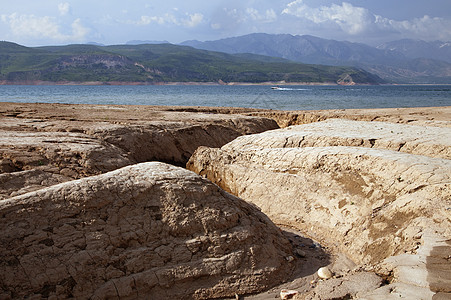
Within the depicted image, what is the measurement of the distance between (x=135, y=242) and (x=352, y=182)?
12.3 feet

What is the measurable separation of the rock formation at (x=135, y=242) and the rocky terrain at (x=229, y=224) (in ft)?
0.04

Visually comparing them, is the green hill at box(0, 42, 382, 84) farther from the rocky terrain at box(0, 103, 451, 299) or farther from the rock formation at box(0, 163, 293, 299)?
the rock formation at box(0, 163, 293, 299)

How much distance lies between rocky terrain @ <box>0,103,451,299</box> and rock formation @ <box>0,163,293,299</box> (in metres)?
0.01

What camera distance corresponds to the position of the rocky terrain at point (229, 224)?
4.14 m

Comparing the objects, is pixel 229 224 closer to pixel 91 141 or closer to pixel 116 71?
pixel 91 141

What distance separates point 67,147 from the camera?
25.2ft

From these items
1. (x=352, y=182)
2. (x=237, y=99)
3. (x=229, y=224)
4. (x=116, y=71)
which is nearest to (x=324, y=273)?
(x=229, y=224)

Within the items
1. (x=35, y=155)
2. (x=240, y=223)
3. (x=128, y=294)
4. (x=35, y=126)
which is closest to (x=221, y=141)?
(x=35, y=126)

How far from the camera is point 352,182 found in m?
6.71

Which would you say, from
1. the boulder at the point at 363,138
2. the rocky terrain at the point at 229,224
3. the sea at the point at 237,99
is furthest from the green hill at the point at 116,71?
the rocky terrain at the point at 229,224

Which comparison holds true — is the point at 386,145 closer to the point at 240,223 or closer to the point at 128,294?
the point at 240,223

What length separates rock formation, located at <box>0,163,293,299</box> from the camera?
4.05m

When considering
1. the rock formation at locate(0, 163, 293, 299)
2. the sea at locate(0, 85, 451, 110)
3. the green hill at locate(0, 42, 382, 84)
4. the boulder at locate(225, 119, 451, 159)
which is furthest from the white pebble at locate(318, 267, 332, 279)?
the green hill at locate(0, 42, 382, 84)

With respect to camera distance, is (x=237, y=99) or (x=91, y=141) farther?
(x=237, y=99)
